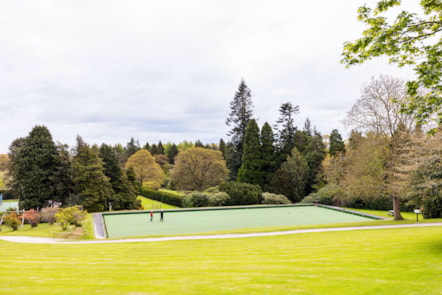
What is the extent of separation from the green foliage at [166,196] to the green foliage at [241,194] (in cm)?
573

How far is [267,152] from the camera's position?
46031mm

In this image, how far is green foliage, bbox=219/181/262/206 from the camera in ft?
111

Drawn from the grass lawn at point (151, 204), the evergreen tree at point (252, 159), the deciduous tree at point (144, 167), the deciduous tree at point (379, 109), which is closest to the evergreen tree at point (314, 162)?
the evergreen tree at point (252, 159)

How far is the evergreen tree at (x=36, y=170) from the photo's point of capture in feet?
103

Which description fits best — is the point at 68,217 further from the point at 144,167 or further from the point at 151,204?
the point at 144,167

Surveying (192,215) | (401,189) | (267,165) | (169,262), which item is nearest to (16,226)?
(192,215)

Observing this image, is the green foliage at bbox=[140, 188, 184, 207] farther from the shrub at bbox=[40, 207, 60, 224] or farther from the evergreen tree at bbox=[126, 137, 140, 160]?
the evergreen tree at bbox=[126, 137, 140, 160]

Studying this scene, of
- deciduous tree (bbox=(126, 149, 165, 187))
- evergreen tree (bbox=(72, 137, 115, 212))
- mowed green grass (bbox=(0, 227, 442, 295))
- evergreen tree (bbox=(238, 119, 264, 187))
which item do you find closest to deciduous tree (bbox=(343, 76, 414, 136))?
mowed green grass (bbox=(0, 227, 442, 295))

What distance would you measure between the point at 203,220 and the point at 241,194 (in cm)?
1093

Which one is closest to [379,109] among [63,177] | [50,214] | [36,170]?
[50,214]

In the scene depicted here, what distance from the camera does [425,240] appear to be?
11.2m

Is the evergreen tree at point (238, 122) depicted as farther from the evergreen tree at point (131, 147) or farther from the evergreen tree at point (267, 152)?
the evergreen tree at point (131, 147)

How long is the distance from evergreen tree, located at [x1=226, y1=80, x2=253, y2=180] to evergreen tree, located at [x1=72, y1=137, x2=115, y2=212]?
2244 cm

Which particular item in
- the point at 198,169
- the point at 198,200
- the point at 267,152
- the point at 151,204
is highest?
the point at 267,152
